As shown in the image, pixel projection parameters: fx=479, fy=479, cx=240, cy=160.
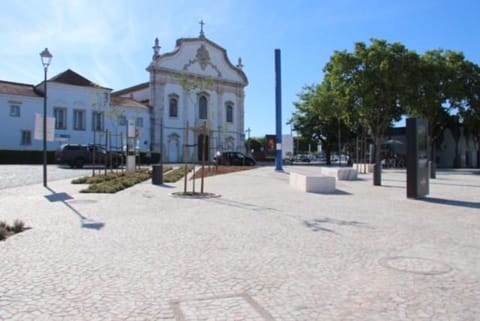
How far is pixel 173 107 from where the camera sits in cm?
5962

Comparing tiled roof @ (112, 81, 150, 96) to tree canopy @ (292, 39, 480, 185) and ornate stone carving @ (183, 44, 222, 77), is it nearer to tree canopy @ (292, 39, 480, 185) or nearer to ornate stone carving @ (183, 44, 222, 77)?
ornate stone carving @ (183, 44, 222, 77)

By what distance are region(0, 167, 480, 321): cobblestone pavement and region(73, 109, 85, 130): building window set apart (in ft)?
134

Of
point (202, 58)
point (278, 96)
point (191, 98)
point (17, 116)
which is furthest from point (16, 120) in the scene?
point (278, 96)

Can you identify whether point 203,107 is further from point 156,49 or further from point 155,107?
point 156,49

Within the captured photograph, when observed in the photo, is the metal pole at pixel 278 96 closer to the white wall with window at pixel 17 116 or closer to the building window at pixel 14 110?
the white wall with window at pixel 17 116

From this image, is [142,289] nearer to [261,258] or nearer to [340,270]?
[261,258]

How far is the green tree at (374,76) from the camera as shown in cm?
3091

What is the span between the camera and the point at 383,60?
30.9 meters

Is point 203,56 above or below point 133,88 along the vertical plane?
above

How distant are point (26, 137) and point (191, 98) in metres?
21.1

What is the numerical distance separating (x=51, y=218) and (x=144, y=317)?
6.17 metres

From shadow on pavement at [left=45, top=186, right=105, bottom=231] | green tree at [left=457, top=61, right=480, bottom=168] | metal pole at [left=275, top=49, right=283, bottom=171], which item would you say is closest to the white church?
metal pole at [left=275, top=49, right=283, bottom=171]

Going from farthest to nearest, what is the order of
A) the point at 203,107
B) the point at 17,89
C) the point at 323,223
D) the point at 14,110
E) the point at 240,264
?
the point at 203,107 < the point at 17,89 < the point at 14,110 < the point at 323,223 < the point at 240,264

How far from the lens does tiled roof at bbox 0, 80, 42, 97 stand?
4531 centimetres
